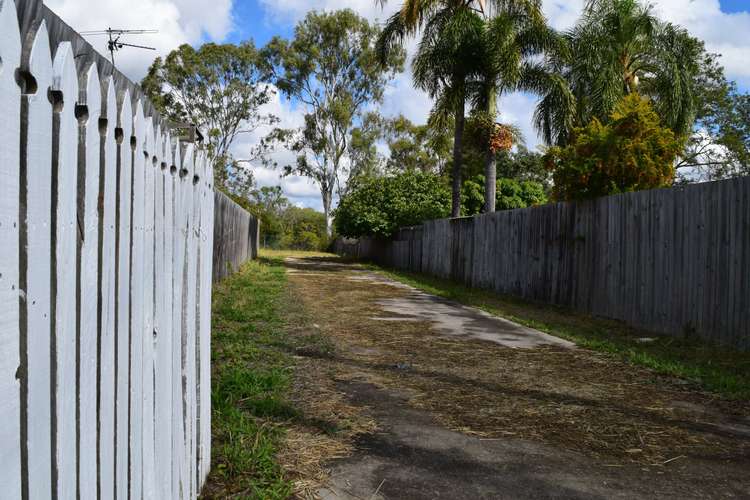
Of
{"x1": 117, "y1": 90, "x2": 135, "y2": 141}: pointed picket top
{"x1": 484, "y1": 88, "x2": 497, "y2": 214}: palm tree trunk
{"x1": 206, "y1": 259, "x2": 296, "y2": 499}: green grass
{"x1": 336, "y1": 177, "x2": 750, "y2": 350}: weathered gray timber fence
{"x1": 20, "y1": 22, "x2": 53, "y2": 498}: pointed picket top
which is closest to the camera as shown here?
{"x1": 20, "y1": 22, "x2": 53, "y2": 498}: pointed picket top

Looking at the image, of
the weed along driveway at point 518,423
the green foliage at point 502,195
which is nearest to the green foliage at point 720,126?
the green foliage at point 502,195

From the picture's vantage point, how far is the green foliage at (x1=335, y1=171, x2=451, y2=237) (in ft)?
83.0

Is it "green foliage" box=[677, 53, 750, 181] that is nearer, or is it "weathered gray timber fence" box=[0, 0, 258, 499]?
"weathered gray timber fence" box=[0, 0, 258, 499]

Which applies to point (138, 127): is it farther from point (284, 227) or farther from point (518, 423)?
point (284, 227)

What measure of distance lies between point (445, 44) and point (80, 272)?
1703cm

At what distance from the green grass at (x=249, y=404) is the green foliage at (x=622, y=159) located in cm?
609

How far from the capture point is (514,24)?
16922mm

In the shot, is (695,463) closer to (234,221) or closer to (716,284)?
(716,284)

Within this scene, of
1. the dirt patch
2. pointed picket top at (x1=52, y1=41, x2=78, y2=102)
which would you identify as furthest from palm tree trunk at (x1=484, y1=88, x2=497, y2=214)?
pointed picket top at (x1=52, y1=41, x2=78, y2=102)

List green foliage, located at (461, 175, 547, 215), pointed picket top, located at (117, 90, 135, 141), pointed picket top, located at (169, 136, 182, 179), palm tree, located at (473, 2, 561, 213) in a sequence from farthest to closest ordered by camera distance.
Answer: green foliage, located at (461, 175, 547, 215), palm tree, located at (473, 2, 561, 213), pointed picket top, located at (169, 136, 182, 179), pointed picket top, located at (117, 90, 135, 141)

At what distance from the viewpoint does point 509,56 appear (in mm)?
16422

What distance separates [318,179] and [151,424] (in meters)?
37.7

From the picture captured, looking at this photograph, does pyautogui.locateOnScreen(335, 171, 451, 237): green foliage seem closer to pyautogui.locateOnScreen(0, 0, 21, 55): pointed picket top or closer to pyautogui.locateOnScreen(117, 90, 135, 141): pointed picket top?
pyautogui.locateOnScreen(117, 90, 135, 141): pointed picket top

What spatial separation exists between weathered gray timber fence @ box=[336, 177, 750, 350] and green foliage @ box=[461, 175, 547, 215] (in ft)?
44.1
